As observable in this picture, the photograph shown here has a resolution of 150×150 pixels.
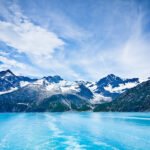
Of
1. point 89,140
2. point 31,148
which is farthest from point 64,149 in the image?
point 89,140

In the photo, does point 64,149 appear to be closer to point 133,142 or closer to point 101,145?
point 101,145

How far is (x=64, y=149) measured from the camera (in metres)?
72.2

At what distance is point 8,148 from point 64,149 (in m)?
16.2

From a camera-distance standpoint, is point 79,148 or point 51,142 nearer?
point 79,148

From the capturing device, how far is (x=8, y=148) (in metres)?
74.8

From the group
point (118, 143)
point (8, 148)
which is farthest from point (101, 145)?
point (8, 148)

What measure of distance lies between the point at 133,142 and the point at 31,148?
1178 inches

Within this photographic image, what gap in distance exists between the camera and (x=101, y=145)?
7650 cm

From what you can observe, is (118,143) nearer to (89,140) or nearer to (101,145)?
(101,145)

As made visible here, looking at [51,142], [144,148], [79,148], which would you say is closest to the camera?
[144,148]

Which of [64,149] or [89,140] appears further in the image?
[89,140]

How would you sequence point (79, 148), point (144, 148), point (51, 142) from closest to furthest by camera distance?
point (144, 148), point (79, 148), point (51, 142)

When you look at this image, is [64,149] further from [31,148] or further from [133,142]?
[133,142]

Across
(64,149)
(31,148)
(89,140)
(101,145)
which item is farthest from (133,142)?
(31,148)
